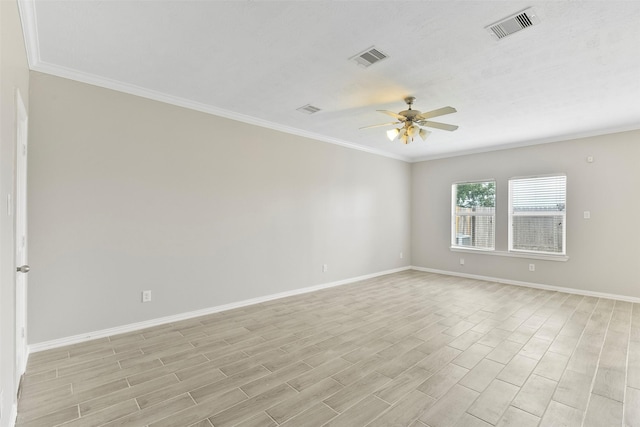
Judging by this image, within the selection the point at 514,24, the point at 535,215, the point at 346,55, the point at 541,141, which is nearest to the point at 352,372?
the point at 346,55

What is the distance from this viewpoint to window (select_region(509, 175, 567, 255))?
17.6 feet

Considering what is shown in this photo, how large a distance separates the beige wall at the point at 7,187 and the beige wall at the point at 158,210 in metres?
1.19

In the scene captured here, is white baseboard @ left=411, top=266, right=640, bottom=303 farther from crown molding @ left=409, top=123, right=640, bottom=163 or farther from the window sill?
crown molding @ left=409, top=123, right=640, bottom=163

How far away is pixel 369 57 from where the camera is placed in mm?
2701

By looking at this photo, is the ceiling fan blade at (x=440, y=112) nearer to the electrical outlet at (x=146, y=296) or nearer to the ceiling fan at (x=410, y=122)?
the ceiling fan at (x=410, y=122)

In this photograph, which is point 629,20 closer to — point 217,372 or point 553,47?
point 553,47

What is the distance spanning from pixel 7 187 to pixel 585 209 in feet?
23.3

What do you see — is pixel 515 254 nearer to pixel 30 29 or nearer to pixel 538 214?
pixel 538 214

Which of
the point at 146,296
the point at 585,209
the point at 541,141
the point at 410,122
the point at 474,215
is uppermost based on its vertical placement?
the point at 541,141

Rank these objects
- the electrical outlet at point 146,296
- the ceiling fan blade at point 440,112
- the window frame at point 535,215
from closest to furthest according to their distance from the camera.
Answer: the ceiling fan blade at point 440,112 < the electrical outlet at point 146,296 < the window frame at point 535,215

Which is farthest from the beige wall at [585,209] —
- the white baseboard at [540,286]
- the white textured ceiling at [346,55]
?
the white textured ceiling at [346,55]

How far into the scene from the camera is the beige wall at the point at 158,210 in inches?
115

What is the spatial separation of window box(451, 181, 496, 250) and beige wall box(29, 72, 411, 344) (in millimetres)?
3088


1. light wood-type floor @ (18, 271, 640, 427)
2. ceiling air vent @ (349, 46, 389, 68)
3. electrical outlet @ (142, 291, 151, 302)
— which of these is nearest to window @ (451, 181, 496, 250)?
light wood-type floor @ (18, 271, 640, 427)
